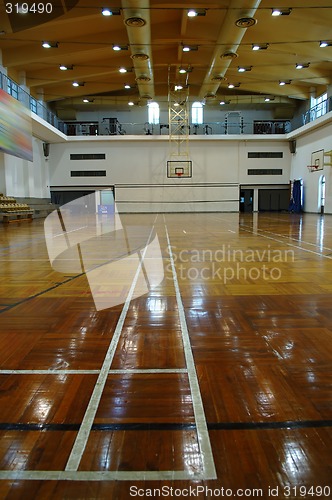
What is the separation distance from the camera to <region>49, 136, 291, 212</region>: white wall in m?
29.6

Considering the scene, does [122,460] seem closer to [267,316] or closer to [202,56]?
[267,316]

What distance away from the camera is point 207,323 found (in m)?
3.08

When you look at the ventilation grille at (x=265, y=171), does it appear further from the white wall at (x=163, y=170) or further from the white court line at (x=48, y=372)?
the white court line at (x=48, y=372)

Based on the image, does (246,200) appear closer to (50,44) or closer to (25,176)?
(25,176)

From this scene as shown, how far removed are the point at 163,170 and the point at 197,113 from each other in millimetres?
5789

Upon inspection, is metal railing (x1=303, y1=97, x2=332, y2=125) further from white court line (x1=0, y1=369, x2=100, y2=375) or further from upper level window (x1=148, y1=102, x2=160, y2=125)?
white court line (x1=0, y1=369, x2=100, y2=375)

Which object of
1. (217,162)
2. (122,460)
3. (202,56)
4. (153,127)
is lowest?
(122,460)


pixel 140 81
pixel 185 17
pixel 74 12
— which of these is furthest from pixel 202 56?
pixel 74 12

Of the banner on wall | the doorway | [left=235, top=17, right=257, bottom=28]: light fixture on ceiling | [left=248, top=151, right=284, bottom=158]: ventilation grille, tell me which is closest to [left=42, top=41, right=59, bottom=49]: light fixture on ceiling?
the banner on wall

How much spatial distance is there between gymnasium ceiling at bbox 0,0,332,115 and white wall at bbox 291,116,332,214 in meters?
3.09

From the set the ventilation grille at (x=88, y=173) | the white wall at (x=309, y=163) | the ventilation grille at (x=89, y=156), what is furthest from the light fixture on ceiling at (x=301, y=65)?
the ventilation grille at (x=88, y=173)

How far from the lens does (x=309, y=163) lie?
26.5m

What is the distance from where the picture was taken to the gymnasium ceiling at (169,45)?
1444cm

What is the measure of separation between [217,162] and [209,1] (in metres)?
16.1
